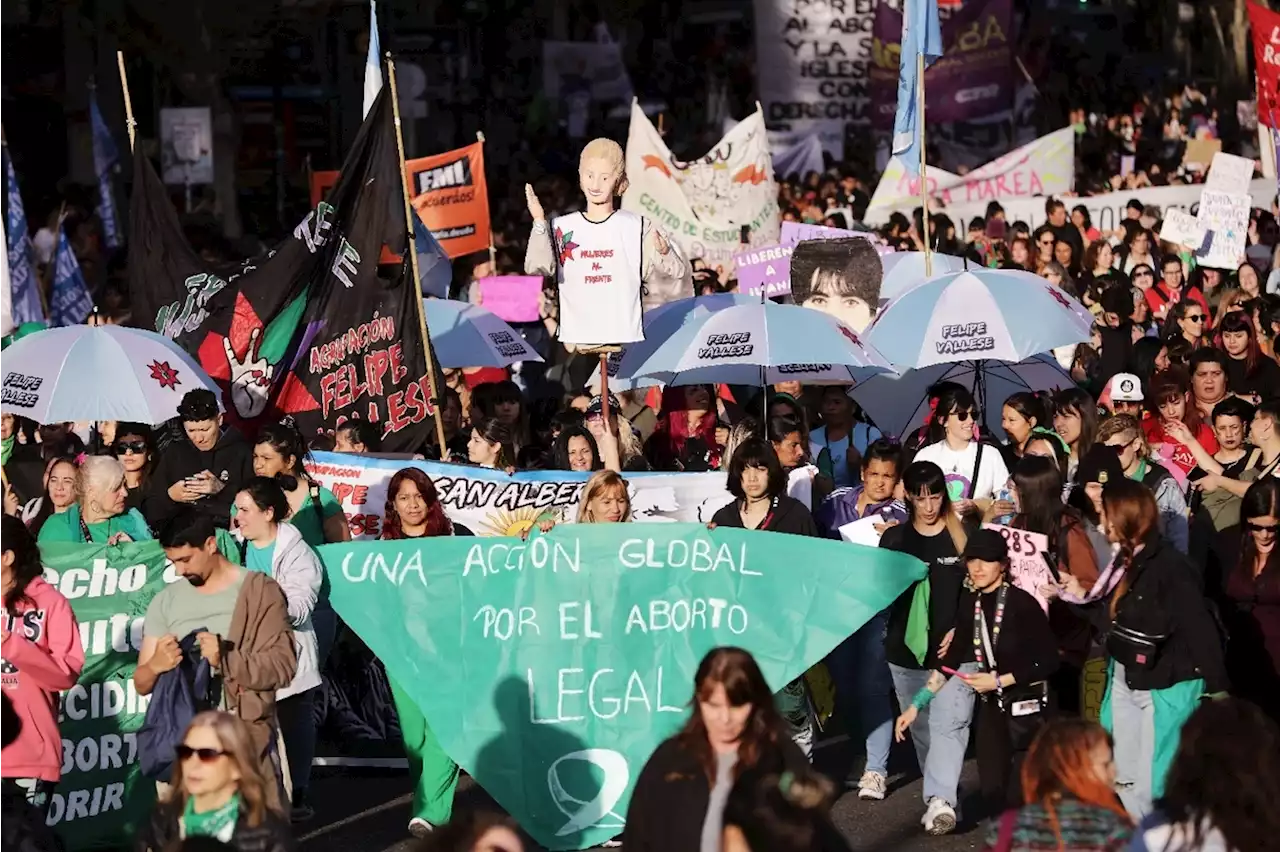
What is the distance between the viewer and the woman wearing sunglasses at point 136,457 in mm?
11336

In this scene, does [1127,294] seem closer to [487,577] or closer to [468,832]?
[487,577]

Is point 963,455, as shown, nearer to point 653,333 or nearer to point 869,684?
point 869,684

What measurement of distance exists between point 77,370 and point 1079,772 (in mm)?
6716

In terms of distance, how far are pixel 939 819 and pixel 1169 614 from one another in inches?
50.5

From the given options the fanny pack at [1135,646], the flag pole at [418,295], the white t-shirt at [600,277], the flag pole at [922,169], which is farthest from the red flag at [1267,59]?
the fanny pack at [1135,646]

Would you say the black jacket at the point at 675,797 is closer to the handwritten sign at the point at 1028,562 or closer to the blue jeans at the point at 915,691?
the handwritten sign at the point at 1028,562

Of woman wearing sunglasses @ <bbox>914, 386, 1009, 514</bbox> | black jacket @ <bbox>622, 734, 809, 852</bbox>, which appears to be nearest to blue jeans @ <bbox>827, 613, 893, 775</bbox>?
woman wearing sunglasses @ <bbox>914, 386, 1009, 514</bbox>

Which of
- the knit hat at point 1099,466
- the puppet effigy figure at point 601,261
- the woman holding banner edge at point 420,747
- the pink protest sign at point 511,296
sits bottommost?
the woman holding banner edge at point 420,747

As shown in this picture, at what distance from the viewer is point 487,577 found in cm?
921

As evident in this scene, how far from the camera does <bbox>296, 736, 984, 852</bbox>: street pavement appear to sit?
29.4ft

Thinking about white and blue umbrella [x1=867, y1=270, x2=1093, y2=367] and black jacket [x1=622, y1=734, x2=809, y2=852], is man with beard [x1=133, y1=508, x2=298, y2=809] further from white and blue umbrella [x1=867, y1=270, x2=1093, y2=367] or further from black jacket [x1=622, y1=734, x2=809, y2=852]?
white and blue umbrella [x1=867, y1=270, x2=1093, y2=367]

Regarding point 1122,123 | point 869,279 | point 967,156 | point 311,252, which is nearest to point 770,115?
point 967,156

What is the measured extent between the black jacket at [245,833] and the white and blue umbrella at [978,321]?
6.24 m

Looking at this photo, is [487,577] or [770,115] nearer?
[487,577]
